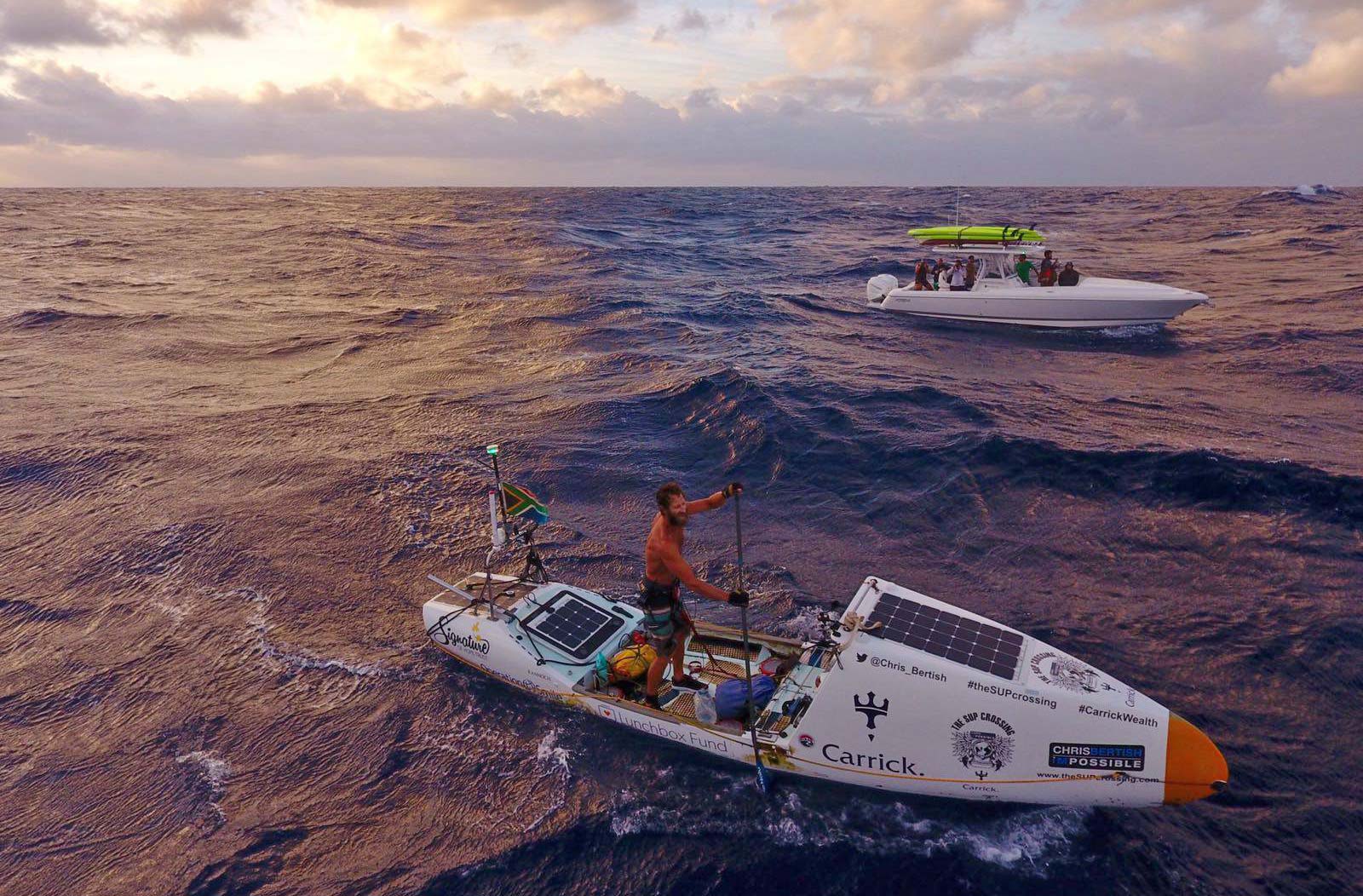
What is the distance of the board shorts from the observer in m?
8.52

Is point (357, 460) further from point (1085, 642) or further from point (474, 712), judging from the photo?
point (1085, 642)

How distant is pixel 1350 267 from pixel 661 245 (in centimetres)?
4294

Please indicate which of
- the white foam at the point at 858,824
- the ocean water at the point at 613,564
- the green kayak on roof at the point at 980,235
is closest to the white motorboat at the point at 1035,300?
the green kayak on roof at the point at 980,235

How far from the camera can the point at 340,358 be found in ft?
90.5

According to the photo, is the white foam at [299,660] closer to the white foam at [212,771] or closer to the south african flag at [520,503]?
the white foam at [212,771]

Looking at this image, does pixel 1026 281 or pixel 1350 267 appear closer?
pixel 1026 281

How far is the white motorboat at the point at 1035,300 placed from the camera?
2695 centimetres

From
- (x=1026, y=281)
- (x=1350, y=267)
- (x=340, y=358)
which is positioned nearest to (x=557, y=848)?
(x=340, y=358)

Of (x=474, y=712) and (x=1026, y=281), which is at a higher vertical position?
(x=1026, y=281)

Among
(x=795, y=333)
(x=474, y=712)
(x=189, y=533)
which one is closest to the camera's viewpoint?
(x=474, y=712)

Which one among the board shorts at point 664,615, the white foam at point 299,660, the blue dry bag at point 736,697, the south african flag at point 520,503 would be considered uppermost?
the south african flag at point 520,503

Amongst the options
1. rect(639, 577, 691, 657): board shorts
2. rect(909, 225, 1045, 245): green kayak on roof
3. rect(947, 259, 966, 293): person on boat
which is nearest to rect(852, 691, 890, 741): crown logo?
rect(639, 577, 691, 657): board shorts

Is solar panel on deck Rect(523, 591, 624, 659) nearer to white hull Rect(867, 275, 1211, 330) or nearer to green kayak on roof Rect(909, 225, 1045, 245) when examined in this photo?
green kayak on roof Rect(909, 225, 1045, 245)

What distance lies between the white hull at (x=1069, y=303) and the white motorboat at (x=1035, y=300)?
2 centimetres
